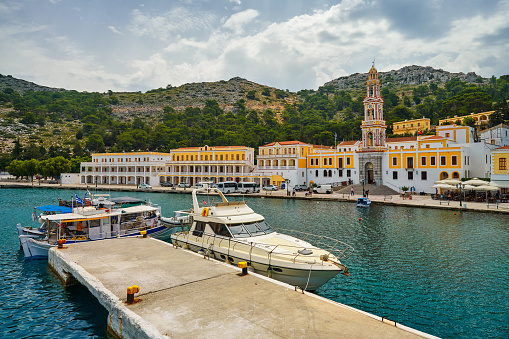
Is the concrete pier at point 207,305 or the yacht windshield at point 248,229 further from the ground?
the yacht windshield at point 248,229

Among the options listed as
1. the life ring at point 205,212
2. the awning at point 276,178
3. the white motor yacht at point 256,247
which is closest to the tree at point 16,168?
the awning at point 276,178

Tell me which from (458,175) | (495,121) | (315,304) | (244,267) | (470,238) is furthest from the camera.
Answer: (495,121)

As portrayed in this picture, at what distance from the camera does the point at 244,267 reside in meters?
Answer: 11.0

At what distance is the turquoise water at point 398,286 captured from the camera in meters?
10.4

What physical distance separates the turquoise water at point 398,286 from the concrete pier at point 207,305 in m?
1.33

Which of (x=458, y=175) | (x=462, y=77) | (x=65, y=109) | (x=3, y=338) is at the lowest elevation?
(x=3, y=338)

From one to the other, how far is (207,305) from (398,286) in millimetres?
9087

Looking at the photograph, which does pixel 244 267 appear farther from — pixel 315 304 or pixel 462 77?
pixel 462 77

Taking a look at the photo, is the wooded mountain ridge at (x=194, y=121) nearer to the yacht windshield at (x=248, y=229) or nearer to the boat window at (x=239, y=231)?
the yacht windshield at (x=248, y=229)

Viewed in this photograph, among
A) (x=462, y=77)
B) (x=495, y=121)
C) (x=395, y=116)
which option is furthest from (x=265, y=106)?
(x=495, y=121)

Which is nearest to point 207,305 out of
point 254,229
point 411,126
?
point 254,229

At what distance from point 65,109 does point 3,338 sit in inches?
6770

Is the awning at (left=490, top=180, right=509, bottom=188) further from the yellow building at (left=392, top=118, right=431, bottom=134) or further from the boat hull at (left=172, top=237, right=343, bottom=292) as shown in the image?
the yellow building at (left=392, top=118, right=431, bottom=134)

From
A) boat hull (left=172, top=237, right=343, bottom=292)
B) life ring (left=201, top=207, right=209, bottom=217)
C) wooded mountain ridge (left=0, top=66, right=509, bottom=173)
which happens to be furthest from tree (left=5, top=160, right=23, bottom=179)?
boat hull (left=172, top=237, right=343, bottom=292)
